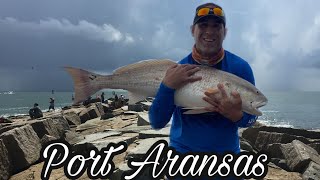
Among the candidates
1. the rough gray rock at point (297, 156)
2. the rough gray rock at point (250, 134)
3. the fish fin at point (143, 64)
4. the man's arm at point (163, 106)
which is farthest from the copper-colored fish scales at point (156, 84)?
the rough gray rock at point (250, 134)

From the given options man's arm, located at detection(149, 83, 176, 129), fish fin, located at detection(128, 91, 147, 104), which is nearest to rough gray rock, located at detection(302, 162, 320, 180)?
fish fin, located at detection(128, 91, 147, 104)

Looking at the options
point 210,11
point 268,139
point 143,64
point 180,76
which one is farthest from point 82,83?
point 268,139

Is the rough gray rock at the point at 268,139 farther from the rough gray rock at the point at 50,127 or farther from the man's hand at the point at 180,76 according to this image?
the man's hand at the point at 180,76

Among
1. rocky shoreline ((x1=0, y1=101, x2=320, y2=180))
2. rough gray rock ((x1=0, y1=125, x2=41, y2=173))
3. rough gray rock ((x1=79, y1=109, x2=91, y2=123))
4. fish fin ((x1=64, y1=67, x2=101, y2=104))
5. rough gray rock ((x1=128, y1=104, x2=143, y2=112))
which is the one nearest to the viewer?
fish fin ((x1=64, y1=67, x2=101, y2=104))

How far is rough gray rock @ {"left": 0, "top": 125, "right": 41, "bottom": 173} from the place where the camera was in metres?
8.52

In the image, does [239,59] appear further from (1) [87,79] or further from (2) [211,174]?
(1) [87,79]

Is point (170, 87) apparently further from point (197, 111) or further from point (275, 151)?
point (275, 151)

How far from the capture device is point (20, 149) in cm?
870

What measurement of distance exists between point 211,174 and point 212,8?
5.00 feet

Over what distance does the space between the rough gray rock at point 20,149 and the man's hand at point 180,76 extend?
633 centimetres

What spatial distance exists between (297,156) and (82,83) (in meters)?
5.53

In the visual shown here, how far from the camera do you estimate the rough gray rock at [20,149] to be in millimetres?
8523

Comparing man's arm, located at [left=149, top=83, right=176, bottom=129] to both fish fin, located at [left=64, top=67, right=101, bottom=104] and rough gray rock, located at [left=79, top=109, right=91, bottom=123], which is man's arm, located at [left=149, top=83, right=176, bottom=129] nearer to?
fish fin, located at [left=64, top=67, right=101, bottom=104]

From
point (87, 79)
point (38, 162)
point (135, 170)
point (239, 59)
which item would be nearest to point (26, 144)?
point (38, 162)
